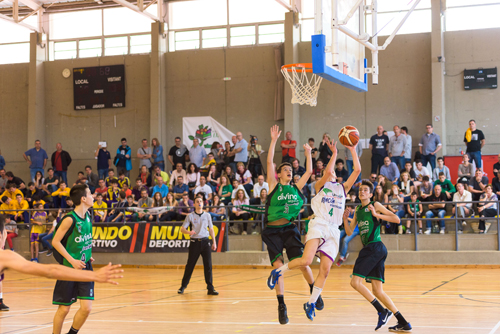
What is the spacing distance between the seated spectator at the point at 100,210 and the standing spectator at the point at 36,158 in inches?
186

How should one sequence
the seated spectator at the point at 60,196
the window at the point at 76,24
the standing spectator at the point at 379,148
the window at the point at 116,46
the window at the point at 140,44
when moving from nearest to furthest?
the standing spectator at the point at 379,148, the seated spectator at the point at 60,196, the window at the point at 140,44, the window at the point at 116,46, the window at the point at 76,24

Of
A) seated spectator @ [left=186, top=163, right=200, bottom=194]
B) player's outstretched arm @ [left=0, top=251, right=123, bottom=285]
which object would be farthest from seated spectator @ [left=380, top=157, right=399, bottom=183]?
player's outstretched arm @ [left=0, top=251, right=123, bottom=285]

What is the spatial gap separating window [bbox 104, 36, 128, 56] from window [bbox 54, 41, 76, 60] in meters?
1.57

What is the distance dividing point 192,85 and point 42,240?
8.68 m

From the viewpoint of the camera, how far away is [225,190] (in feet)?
55.9

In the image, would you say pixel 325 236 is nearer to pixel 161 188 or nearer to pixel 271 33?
pixel 161 188

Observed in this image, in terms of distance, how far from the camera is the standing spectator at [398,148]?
17984 mm

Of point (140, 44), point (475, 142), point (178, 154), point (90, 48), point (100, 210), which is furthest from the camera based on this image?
point (90, 48)

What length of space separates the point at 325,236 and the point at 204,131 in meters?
15.3

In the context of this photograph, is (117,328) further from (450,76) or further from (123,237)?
(450,76)

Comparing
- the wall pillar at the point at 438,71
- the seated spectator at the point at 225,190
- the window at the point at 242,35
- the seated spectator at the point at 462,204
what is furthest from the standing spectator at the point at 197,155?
the seated spectator at the point at 462,204

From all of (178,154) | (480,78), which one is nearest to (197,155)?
(178,154)

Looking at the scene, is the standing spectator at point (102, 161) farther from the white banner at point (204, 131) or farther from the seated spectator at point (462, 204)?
the seated spectator at point (462, 204)

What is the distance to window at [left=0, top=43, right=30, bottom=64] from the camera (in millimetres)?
24156
